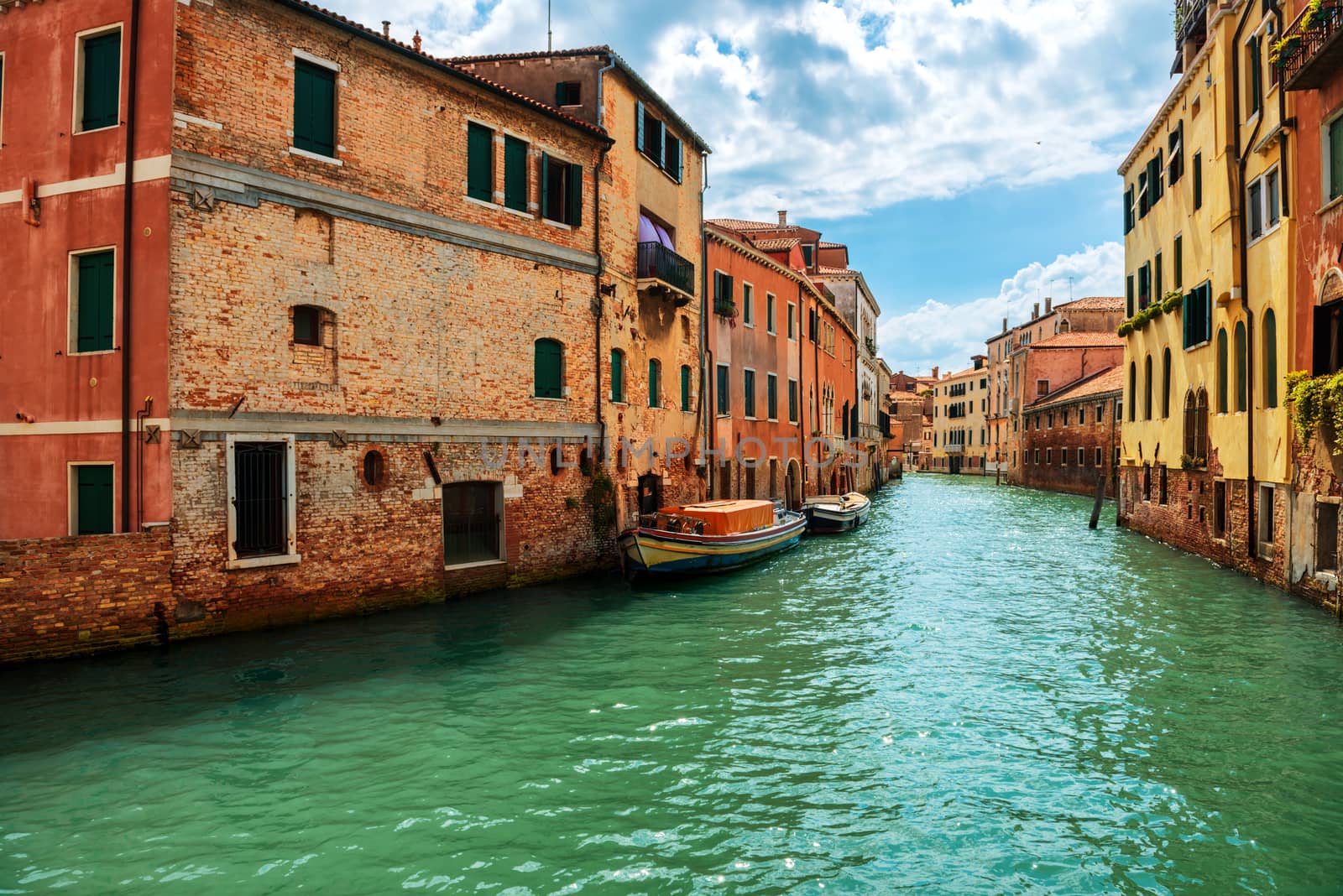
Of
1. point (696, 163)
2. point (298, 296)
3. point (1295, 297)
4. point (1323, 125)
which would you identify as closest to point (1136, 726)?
point (1295, 297)

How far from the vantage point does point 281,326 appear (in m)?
11.9

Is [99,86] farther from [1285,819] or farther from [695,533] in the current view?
[1285,819]

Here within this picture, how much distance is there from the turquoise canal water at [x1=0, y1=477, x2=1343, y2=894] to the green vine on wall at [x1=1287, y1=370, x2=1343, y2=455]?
2.83 metres

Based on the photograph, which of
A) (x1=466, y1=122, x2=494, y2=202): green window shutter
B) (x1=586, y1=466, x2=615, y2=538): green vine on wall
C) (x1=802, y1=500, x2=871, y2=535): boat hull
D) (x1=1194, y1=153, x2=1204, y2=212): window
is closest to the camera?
(x1=466, y1=122, x2=494, y2=202): green window shutter

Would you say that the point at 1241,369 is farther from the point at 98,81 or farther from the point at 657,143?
the point at 98,81

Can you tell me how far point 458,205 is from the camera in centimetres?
1432

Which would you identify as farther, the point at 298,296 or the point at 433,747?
the point at 298,296

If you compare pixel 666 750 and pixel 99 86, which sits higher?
pixel 99 86

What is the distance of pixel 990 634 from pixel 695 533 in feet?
21.5

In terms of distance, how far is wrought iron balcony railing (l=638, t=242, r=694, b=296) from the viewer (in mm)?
18609

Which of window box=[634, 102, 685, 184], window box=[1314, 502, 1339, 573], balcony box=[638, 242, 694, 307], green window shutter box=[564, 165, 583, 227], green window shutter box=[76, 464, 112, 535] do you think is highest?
window box=[634, 102, 685, 184]

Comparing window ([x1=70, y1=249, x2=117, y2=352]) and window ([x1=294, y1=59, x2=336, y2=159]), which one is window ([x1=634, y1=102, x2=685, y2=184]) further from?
window ([x1=70, y1=249, x2=117, y2=352])

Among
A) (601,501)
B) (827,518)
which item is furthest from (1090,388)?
(601,501)

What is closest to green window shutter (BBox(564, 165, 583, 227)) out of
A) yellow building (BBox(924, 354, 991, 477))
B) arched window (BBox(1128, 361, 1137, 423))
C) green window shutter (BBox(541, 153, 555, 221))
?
green window shutter (BBox(541, 153, 555, 221))
